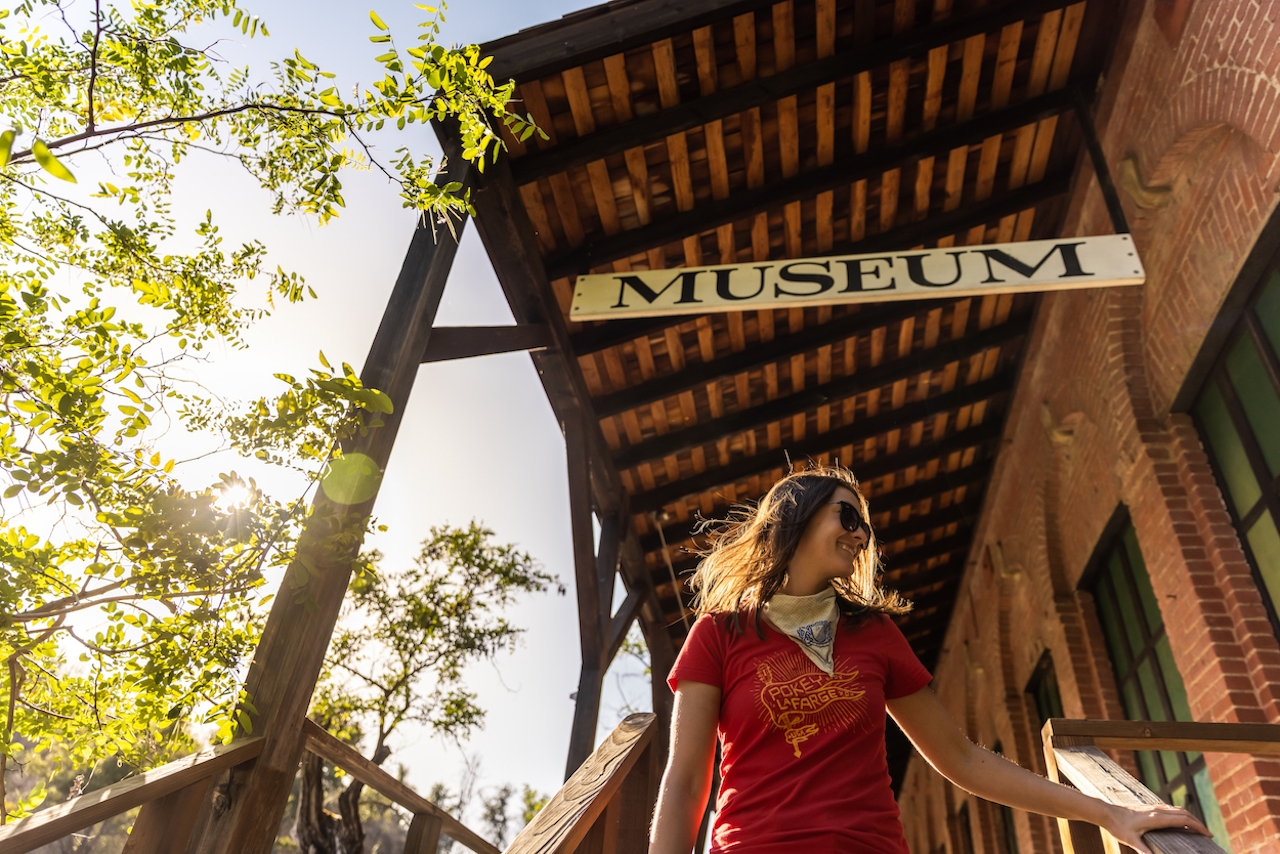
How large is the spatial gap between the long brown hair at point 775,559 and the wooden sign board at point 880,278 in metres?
1.97

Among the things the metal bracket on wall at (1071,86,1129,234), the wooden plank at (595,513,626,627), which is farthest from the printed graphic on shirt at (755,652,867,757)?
the wooden plank at (595,513,626,627)

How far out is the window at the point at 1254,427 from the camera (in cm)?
411

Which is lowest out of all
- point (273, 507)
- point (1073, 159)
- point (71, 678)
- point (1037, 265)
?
point (71, 678)

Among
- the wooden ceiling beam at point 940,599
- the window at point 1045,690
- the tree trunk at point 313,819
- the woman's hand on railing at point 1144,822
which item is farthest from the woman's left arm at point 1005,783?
the wooden ceiling beam at point 940,599

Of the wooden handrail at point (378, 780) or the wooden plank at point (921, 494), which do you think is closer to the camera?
the wooden handrail at point (378, 780)

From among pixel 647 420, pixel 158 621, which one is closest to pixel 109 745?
pixel 158 621

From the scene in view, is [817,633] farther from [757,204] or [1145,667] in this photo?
[1145,667]

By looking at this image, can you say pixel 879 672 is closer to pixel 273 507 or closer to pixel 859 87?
pixel 273 507

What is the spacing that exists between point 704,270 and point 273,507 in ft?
7.36

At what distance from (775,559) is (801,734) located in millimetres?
418

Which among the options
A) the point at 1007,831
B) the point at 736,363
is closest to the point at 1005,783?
the point at 736,363

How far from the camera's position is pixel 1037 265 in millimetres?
3809

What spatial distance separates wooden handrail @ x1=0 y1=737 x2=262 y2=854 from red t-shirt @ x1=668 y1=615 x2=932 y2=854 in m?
1.12

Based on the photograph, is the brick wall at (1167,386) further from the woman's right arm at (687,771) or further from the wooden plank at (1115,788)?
the woman's right arm at (687,771)
